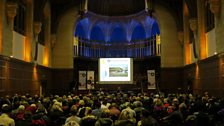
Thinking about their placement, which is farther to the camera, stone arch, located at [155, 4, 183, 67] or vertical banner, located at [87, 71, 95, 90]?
stone arch, located at [155, 4, 183, 67]

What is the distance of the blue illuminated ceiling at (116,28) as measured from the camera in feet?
107

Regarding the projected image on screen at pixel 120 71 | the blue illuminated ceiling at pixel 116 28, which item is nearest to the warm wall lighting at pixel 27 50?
the projected image on screen at pixel 120 71

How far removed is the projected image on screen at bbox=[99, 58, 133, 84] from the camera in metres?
26.8

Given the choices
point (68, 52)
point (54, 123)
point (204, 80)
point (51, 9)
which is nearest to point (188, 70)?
point (204, 80)

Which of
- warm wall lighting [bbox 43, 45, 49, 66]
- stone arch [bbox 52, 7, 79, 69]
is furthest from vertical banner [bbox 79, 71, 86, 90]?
warm wall lighting [bbox 43, 45, 49, 66]

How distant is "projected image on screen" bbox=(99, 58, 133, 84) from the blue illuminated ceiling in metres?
6.47

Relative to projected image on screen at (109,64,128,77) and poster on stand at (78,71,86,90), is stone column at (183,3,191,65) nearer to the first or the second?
projected image on screen at (109,64,128,77)

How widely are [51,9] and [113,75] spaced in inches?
338

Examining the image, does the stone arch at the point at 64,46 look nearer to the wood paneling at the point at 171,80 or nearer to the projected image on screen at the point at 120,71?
the projected image on screen at the point at 120,71

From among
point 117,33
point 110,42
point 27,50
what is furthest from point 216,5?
point 117,33

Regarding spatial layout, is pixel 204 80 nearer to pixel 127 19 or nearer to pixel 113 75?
pixel 113 75

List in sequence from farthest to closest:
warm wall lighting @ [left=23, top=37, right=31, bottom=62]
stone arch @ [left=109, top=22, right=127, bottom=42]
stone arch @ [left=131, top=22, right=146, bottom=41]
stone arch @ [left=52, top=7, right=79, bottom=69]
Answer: stone arch @ [left=109, top=22, right=127, bottom=42] → stone arch @ [left=131, top=22, right=146, bottom=41] → stone arch @ [left=52, top=7, right=79, bottom=69] → warm wall lighting @ [left=23, top=37, right=31, bottom=62]

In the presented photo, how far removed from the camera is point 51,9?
28.2 meters

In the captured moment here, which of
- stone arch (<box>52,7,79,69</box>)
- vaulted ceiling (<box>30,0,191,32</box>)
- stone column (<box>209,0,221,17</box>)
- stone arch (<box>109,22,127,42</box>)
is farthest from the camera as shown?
stone arch (<box>109,22,127,42</box>)
